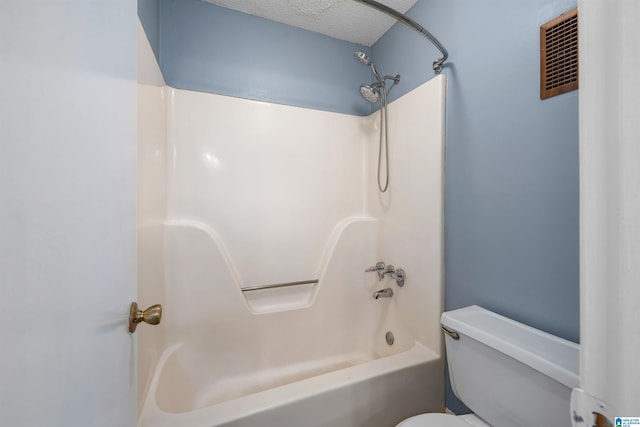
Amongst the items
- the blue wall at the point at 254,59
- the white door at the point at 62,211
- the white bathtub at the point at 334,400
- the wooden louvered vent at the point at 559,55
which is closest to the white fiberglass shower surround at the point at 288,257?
the white bathtub at the point at 334,400

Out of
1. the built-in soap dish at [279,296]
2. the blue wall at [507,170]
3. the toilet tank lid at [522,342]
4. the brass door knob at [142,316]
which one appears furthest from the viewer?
the built-in soap dish at [279,296]

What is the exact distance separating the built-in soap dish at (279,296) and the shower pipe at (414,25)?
4.86 ft

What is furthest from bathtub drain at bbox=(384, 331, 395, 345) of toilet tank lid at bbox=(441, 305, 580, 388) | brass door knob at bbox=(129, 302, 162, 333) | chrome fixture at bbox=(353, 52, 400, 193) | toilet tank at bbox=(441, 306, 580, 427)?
brass door knob at bbox=(129, 302, 162, 333)

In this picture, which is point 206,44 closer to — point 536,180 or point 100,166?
point 100,166

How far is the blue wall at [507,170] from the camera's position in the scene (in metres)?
0.81

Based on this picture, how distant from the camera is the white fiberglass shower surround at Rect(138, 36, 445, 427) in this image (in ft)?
3.48

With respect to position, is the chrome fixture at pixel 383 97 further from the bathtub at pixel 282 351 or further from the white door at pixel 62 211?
the white door at pixel 62 211

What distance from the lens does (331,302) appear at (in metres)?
1.67

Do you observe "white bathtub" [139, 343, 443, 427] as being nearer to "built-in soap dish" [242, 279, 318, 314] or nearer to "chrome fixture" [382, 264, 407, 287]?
"chrome fixture" [382, 264, 407, 287]

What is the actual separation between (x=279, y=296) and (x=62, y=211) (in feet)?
4.69

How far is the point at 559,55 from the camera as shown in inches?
31.7

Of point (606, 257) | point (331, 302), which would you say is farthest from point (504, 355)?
point (331, 302)

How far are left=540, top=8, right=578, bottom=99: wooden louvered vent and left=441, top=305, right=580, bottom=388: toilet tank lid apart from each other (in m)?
0.83

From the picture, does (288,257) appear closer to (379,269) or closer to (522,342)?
(379,269)
